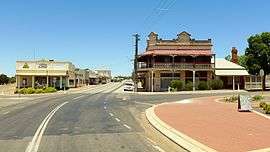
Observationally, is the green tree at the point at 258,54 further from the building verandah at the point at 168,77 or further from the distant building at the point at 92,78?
the distant building at the point at 92,78

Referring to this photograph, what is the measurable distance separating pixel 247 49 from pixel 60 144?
193 feet

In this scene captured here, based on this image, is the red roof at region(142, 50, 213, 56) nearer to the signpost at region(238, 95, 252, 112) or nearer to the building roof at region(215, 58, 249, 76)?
the building roof at region(215, 58, 249, 76)

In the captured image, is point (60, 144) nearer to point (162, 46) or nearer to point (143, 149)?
point (143, 149)

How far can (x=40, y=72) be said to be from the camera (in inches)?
3701

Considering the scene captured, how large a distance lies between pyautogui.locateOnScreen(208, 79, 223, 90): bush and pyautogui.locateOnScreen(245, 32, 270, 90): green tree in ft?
22.2

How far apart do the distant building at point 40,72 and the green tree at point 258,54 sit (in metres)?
39.0

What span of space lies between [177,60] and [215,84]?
278 inches

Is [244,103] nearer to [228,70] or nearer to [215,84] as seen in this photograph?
[215,84]

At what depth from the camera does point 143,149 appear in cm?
1419

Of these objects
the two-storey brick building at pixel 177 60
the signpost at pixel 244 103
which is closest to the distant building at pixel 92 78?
the two-storey brick building at pixel 177 60

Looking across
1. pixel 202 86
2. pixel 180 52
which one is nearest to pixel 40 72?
pixel 180 52

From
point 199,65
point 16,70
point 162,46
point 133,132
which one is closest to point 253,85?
point 199,65

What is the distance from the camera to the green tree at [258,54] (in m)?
68.3

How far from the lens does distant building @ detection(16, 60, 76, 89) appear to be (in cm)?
9325
